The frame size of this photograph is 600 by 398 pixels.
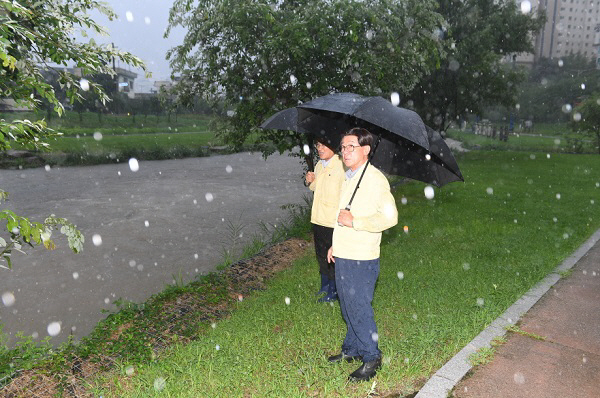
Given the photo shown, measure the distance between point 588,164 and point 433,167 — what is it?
23.0 metres

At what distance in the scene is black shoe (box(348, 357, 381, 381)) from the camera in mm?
3883

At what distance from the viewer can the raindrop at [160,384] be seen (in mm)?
3910

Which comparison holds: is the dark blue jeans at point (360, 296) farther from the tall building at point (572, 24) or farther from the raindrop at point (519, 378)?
the tall building at point (572, 24)

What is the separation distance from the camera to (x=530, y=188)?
609 inches

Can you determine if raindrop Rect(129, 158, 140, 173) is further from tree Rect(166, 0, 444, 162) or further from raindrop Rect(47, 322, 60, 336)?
raindrop Rect(47, 322, 60, 336)

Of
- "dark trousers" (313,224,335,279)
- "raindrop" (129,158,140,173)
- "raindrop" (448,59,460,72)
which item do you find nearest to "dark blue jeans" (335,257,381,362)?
"dark trousers" (313,224,335,279)

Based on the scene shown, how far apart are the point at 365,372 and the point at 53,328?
15.7ft

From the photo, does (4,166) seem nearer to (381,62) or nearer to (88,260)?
(88,260)

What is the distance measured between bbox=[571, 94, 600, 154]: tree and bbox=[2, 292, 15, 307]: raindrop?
3123 cm

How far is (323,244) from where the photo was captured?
565 centimetres

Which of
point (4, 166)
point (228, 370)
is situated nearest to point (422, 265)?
point (228, 370)

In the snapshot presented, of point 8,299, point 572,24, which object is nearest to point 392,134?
point 8,299

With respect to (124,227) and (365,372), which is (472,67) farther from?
(365,372)

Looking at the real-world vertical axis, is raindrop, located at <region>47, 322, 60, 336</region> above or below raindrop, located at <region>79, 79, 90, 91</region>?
below
